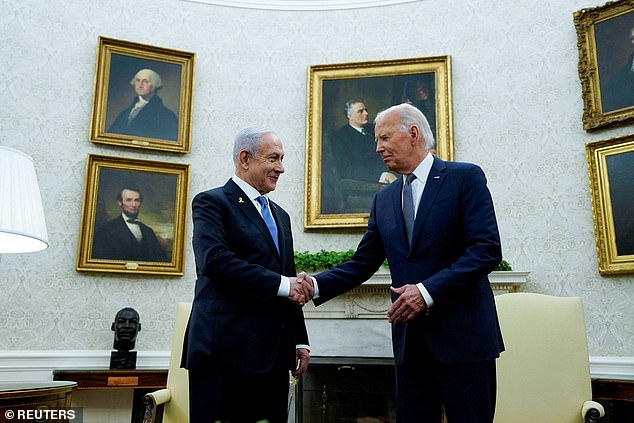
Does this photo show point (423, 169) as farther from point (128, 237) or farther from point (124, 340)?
point (128, 237)

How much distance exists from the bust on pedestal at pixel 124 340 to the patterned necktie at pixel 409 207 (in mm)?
3167

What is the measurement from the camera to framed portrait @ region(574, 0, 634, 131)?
15.3ft

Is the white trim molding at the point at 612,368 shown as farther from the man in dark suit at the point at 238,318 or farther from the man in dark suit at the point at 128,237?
the man in dark suit at the point at 128,237

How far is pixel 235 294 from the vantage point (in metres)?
2.33

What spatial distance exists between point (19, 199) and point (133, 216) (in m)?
2.82

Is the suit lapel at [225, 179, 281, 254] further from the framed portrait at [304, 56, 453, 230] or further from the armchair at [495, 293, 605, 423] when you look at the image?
the framed portrait at [304, 56, 453, 230]

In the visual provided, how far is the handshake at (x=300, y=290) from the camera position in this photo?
2365 mm

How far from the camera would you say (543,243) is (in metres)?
4.89

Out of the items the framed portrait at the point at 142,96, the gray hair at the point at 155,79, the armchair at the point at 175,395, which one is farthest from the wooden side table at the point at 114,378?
the gray hair at the point at 155,79

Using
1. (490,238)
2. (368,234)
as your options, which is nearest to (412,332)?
(490,238)

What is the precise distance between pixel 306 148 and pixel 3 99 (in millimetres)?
2873

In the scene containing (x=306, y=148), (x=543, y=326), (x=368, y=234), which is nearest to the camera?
(x=368, y=234)

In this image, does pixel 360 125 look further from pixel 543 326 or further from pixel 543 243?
pixel 543 326

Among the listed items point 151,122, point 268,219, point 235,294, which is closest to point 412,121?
point 268,219
